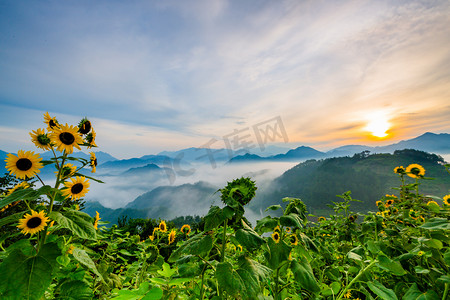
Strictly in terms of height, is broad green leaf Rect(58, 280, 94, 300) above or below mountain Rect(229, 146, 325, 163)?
above

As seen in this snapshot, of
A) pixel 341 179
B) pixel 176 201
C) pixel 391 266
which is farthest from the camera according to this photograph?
pixel 176 201

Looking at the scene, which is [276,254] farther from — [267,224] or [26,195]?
[26,195]

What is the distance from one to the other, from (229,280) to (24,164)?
1860 mm

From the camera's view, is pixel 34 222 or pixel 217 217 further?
pixel 34 222

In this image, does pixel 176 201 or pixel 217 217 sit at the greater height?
pixel 217 217

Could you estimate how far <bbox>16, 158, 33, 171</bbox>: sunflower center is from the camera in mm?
1616

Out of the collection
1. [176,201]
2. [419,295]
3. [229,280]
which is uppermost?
[229,280]

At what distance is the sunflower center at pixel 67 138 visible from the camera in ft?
5.11

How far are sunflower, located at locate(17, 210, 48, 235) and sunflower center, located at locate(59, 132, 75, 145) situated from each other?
1.76 feet

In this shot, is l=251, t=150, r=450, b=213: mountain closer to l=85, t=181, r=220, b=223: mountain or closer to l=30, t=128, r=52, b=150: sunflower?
l=85, t=181, r=220, b=223: mountain

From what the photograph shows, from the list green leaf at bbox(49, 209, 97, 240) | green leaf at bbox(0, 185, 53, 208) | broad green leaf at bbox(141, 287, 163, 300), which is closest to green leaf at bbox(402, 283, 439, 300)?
broad green leaf at bbox(141, 287, 163, 300)

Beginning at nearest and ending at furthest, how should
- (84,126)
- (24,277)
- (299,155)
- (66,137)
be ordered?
1. (24,277)
2. (66,137)
3. (84,126)
4. (299,155)

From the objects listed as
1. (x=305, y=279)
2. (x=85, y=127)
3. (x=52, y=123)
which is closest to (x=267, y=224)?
(x=305, y=279)

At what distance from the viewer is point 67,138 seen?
61.9 inches
